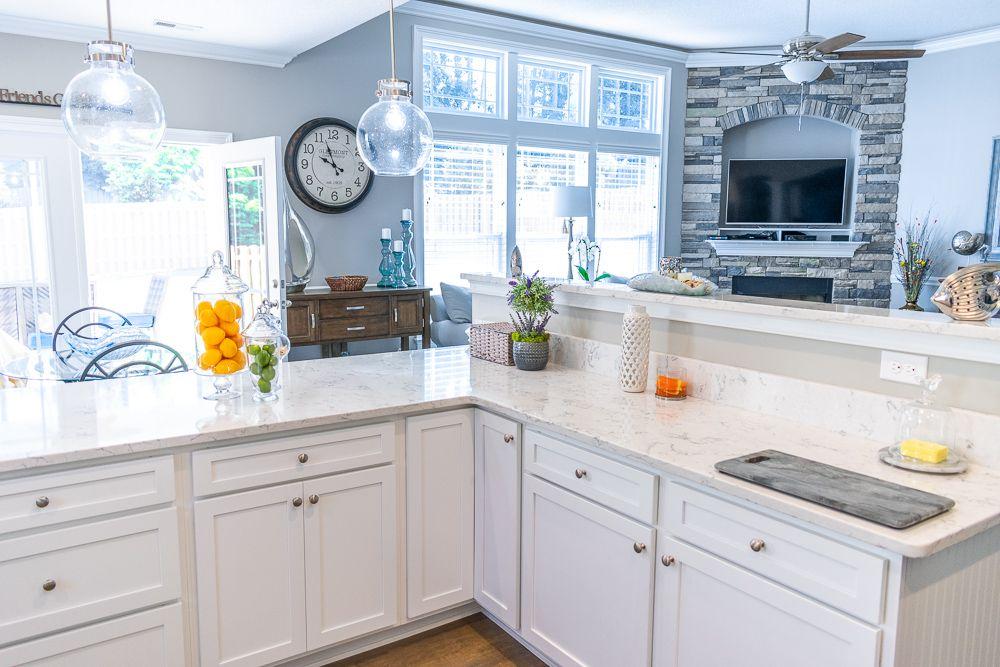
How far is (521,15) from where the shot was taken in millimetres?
6570

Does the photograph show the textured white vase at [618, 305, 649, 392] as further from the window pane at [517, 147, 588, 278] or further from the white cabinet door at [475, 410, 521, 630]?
the window pane at [517, 147, 588, 278]

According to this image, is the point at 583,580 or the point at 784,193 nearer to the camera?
the point at 583,580

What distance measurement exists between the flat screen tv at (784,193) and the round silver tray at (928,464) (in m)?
6.53

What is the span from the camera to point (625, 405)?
8.30 ft

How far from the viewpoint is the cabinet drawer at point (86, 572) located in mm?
1935

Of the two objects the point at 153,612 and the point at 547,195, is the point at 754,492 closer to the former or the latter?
the point at 153,612

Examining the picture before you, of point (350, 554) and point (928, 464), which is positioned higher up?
point (928, 464)

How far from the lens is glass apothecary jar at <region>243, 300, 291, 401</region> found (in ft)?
8.13

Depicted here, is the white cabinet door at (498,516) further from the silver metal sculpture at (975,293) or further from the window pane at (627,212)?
the window pane at (627,212)

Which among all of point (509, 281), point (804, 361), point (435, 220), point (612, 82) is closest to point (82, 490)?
point (509, 281)

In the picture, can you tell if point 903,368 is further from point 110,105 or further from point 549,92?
point 549,92

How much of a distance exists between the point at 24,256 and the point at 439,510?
12.7ft

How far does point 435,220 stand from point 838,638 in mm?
5293

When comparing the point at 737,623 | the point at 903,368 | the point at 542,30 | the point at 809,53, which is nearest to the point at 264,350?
the point at 737,623
